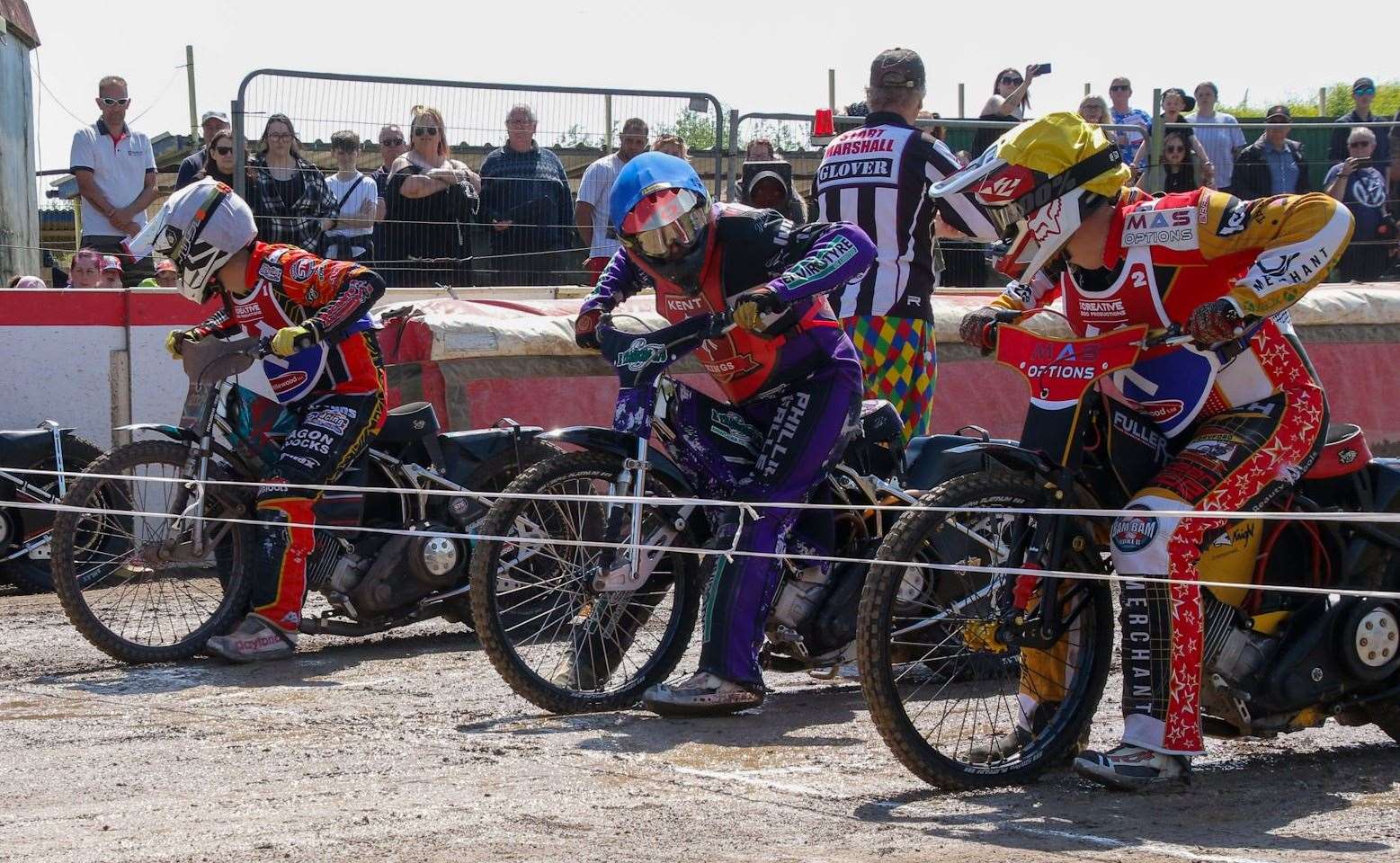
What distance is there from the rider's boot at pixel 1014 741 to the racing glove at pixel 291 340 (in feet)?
11.2

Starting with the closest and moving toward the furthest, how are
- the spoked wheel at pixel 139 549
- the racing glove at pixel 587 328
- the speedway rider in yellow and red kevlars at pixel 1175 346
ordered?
the speedway rider in yellow and red kevlars at pixel 1175 346
the racing glove at pixel 587 328
the spoked wheel at pixel 139 549

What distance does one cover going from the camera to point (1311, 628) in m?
5.44

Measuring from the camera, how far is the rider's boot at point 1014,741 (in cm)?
536

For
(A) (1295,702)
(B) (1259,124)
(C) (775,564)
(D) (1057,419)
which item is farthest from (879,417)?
(B) (1259,124)

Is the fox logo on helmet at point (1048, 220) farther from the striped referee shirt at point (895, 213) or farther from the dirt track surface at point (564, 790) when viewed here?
the striped referee shirt at point (895, 213)

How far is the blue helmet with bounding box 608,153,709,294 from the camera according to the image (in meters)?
6.18

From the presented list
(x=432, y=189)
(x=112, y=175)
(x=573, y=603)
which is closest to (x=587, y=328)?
(x=573, y=603)

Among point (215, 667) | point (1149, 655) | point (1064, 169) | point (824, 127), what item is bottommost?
point (215, 667)

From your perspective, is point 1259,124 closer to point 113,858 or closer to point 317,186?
point 317,186

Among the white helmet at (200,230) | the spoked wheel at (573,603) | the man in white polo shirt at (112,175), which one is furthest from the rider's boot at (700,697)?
the man in white polo shirt at (112,175)

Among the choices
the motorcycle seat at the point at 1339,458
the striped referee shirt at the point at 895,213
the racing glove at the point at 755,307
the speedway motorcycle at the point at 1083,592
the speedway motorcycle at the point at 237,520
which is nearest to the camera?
the speedway motorcycle at the point at 1083,592

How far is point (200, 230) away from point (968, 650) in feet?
13.1

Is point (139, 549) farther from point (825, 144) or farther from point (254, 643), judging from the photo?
point (825, 144)

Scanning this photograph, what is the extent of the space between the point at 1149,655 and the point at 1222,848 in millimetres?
767
